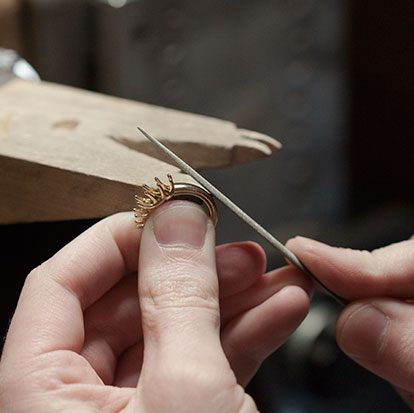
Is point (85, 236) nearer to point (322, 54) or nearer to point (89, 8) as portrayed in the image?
point (89, 8)

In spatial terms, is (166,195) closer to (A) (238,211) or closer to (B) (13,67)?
(A) (238,211)

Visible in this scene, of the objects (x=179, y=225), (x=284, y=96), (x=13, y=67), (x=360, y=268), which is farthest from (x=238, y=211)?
(x=284, y=96)

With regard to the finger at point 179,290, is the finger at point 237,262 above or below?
below

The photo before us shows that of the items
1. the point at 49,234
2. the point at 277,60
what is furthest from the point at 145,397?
the point at 277,60

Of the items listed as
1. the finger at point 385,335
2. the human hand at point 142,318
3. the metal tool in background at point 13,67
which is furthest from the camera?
the metal tool in background at point 13,67

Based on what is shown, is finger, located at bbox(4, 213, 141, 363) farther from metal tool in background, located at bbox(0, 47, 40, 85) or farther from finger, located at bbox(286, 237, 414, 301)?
metal tool in background, located at bbox(0, 47, 40, 85)

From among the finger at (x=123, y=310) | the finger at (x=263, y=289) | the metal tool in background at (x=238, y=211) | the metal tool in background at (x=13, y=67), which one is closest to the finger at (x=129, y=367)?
the finger at (x=123, y=310)

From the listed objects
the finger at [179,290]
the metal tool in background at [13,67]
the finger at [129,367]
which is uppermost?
the metal tool in background at [13,67]

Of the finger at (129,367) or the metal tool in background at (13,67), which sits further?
the metal tool in background at (13,67)

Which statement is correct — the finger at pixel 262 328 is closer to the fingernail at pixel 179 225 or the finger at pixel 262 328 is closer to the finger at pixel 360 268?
the finger at pixel 360 268
